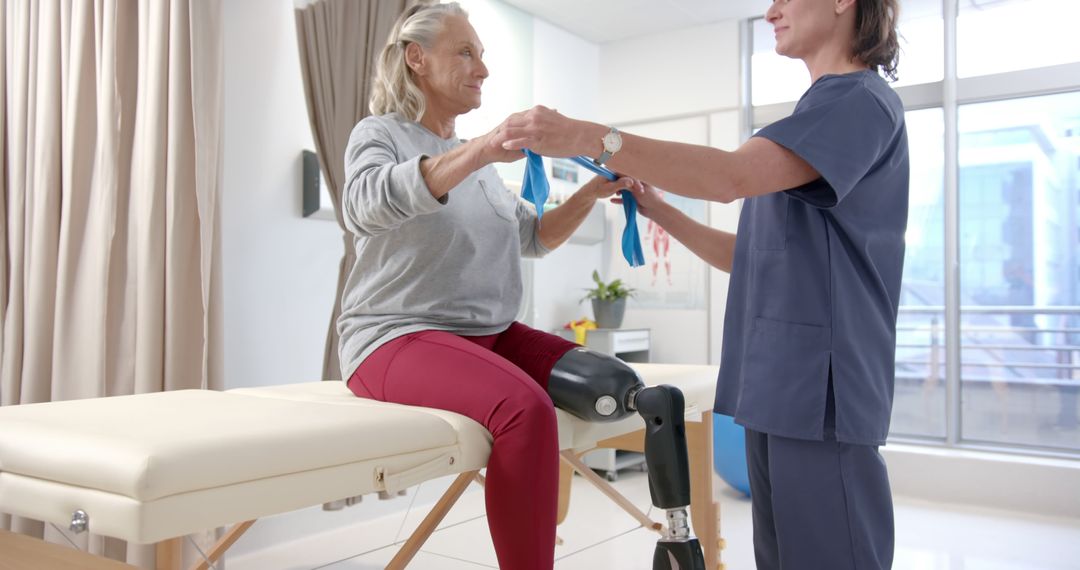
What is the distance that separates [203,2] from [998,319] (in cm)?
392

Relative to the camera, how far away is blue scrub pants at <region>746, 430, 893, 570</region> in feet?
4.01

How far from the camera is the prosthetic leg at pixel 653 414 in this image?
134 cm

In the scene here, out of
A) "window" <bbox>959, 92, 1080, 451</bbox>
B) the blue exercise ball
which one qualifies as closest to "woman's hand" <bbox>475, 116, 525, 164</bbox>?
the blue exercise ball

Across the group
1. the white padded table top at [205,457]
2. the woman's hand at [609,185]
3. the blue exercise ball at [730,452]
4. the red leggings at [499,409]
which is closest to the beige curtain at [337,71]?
the woman's hand at [609,185]

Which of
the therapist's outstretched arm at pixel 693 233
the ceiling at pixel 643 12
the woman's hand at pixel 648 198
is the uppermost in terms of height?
the ceiling at pixel 643 12

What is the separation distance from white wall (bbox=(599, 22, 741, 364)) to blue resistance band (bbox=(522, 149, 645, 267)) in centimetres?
285

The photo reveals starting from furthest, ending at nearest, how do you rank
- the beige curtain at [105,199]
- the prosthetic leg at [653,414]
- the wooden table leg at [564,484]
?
the wooden table leg at [564,484] → the beige curtain at [105,199] → the prosthetic leg at [653,414]

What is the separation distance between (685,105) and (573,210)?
3191 mm

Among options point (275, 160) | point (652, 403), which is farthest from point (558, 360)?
point (275, 160)

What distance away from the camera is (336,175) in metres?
2.90

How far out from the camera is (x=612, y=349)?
173 inches

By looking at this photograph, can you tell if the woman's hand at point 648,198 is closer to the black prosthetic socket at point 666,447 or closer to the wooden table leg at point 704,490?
the black prosthetic socket at point 666,447

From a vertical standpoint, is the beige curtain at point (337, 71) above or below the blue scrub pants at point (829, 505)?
above

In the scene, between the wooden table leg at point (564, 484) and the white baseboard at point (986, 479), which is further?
the white baseboard at point (986, 479)
